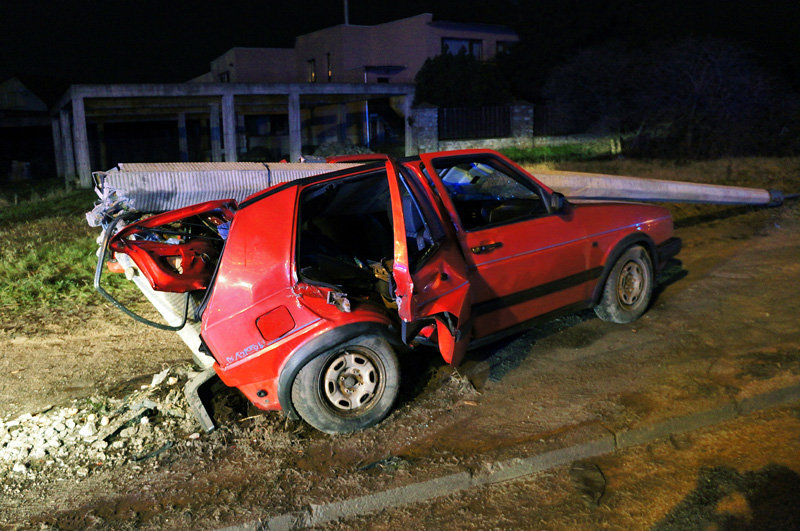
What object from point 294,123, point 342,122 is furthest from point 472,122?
point 342,122

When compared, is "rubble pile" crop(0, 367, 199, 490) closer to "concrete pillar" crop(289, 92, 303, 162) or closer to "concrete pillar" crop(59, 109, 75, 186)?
"concrete pillar" crop(289, 92, 303, 162)

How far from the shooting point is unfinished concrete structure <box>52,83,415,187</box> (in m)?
22.2

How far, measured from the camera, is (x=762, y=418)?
4.20 metres

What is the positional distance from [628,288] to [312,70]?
35.0 m

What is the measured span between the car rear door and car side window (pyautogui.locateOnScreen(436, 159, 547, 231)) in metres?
0.47

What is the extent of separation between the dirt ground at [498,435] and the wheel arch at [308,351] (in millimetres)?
368

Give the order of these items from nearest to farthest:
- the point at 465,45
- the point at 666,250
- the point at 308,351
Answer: the point at 308,351
the point at 666,250
the point at 465,45

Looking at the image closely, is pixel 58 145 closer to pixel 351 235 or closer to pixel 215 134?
pixel 215 134

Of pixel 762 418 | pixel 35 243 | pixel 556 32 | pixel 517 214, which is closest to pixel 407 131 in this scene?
pixel 556 32

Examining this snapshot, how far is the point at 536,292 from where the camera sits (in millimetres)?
5059

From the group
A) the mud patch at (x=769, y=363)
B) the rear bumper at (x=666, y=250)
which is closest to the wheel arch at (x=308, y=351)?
the mud patch at (x=769, y=363)

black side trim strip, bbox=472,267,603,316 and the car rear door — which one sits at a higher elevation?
the car rear door

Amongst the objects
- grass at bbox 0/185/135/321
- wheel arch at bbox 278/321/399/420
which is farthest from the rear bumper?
grass at bbox 0/185/135/321

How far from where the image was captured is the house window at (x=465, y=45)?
33.0 m
